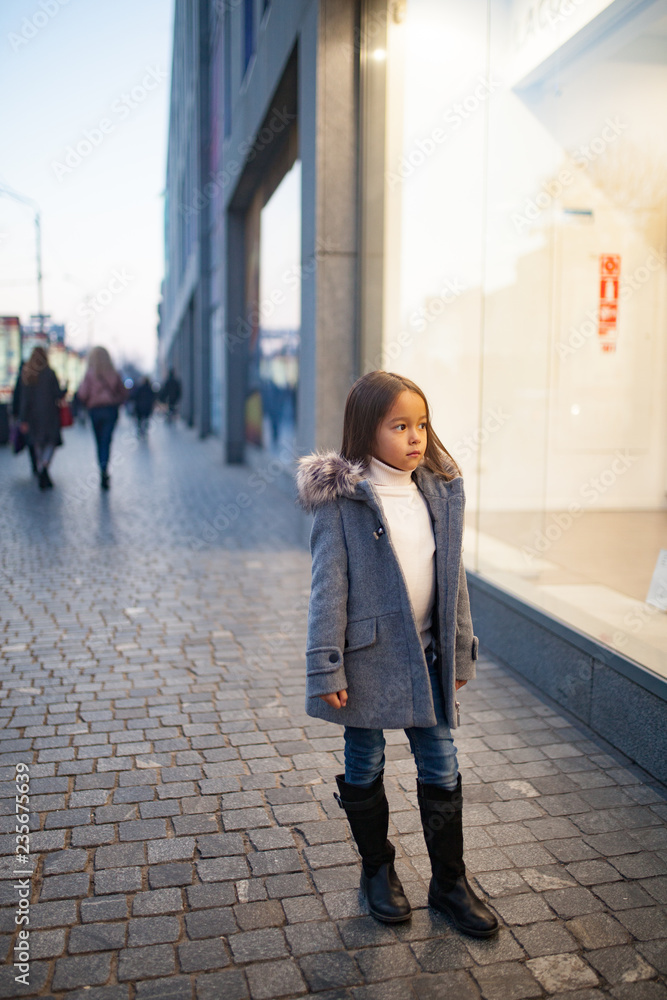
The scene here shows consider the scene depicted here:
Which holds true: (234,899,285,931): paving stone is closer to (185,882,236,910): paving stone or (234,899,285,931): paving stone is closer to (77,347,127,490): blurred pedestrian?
(185,882,236,910): paving stone

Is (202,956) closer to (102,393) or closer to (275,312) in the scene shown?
(102,393)

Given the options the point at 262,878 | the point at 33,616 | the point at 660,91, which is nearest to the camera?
the point at 262,878

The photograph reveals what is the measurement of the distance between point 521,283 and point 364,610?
12.7 ft

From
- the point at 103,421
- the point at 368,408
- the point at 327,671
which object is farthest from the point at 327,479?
the point at 103,421

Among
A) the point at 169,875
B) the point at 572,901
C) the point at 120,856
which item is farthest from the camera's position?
the point at 120,856

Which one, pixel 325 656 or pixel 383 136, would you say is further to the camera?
pixel 383 136

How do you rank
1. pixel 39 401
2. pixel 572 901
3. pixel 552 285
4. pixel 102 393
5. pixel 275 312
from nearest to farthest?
pixel 572 901, pixel 552 285, pixel 102 393, pixel 39 401, pixel 275 312

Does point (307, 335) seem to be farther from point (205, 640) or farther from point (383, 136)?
point (205, 640)

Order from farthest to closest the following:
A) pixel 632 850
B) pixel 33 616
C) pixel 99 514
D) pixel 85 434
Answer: pixel 85 434 → pixel 99 514 → pixel 33 616 → pixel 632 850

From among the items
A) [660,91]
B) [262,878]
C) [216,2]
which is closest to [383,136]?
[660,91]

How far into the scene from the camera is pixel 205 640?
17.8 ft

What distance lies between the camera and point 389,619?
2.51 meters

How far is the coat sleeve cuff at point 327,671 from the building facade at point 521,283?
5.36ft

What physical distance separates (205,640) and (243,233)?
11.8 m
